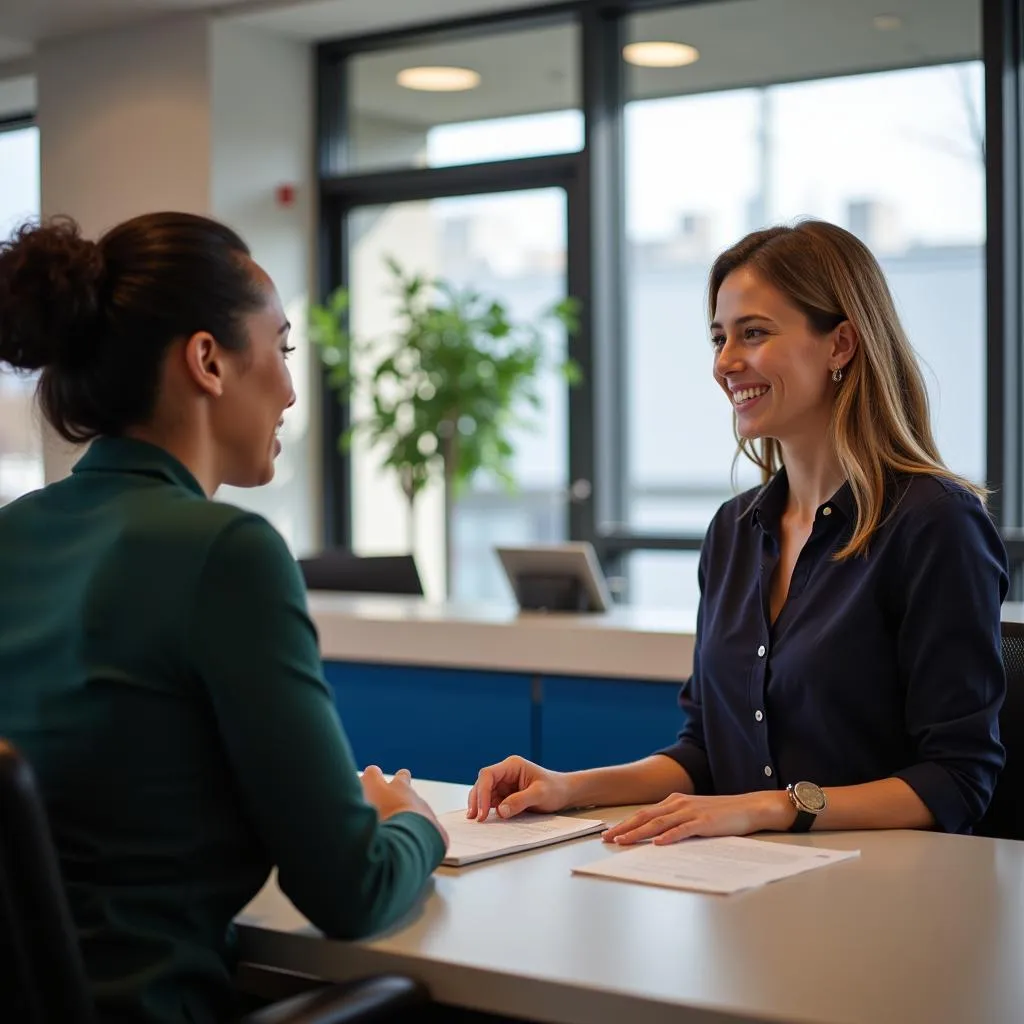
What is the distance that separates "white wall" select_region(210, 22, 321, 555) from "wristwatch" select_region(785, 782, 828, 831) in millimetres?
4835

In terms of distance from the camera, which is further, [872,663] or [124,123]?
[124,123]

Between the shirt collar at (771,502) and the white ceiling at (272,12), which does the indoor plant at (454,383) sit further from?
the shirt collar at (771,502)

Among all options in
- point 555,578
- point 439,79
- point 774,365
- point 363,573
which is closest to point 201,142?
point 439,79

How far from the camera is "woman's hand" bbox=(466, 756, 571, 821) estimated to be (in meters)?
1.86

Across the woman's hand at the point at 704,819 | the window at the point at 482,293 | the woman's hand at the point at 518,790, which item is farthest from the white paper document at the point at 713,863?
Answer: the window at the point at 482,293

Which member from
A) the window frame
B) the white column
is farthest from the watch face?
the white column

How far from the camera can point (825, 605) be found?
2033mm

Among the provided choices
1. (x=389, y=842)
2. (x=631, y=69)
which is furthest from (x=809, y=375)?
(x=631, y=69)

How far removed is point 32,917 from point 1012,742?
1.37 meters

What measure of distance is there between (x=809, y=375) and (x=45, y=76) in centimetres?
579

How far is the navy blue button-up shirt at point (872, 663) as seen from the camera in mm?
1887

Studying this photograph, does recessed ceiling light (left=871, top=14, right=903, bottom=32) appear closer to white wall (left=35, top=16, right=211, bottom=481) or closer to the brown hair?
white wall (left=35, top=16, right=211, bottom=481)

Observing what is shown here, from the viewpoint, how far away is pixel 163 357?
54.6 inches

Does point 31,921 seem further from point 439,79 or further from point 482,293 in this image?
point 439,79
